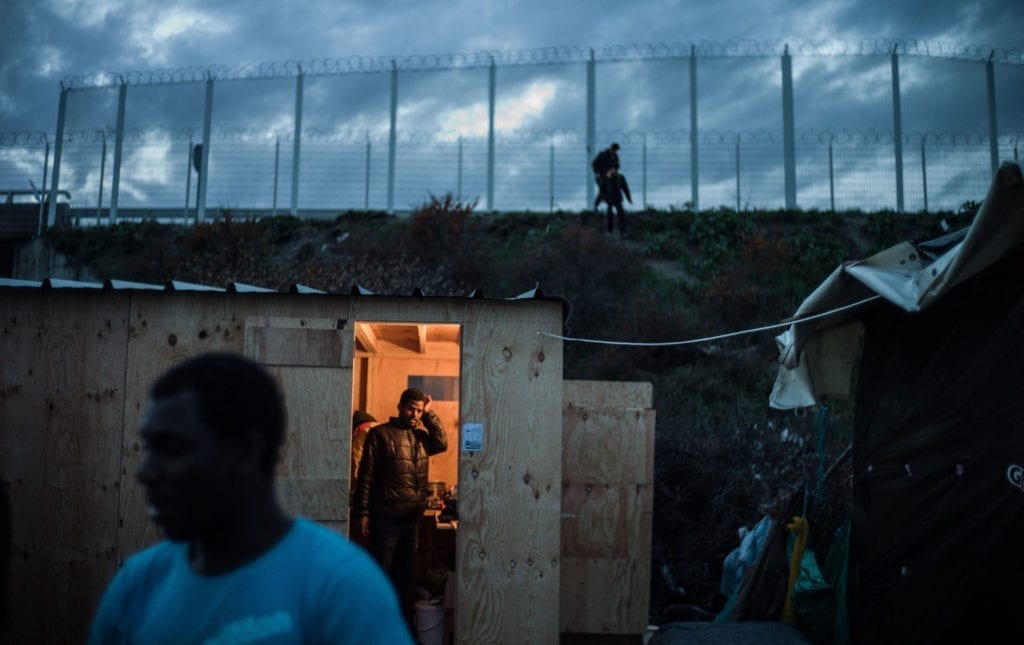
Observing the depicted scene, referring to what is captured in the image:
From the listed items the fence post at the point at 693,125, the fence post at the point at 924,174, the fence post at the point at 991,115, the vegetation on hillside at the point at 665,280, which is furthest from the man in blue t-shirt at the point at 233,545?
the fence post at the point at 991,115

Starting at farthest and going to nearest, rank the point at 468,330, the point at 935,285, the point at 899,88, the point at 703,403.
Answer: the point at 899,88 → the point at 703,403 → the point at 468,330 → the point at 935,285

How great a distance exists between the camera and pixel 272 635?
53.7 inches

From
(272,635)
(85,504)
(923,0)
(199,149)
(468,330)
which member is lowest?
(85,504)

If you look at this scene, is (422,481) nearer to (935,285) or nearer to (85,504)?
(85,504)

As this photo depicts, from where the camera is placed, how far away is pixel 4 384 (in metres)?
5.72

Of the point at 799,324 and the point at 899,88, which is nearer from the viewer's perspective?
the point at 799,324

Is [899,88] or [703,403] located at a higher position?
[899,88]

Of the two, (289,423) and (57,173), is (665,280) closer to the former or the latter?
(289,423)

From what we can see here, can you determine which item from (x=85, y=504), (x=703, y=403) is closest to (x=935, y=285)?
(x=85, y=504)

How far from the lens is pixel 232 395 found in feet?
4.88

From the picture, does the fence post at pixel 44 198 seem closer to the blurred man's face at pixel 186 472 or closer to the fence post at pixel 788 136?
the fence post at pixel 788 136

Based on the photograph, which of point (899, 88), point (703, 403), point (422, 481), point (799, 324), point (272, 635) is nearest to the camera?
point (272, 635)

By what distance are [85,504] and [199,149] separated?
14.2m

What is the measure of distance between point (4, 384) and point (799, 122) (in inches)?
663
